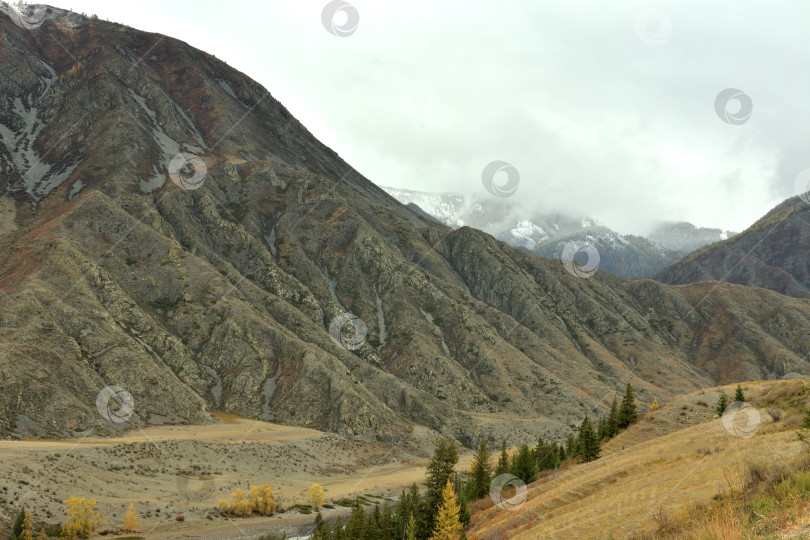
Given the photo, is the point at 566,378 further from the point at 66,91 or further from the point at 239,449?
the point at 66,91

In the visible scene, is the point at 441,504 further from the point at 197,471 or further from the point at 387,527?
the point at 197,471

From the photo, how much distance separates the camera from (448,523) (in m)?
35.7

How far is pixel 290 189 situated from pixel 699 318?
175m

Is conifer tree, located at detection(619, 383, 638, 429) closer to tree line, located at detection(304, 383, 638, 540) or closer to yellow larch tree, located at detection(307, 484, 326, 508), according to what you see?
tree line, located at detection(304, 383, 638, 540)

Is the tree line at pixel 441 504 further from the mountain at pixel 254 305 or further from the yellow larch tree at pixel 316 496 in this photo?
the mountain at pixel 254 305

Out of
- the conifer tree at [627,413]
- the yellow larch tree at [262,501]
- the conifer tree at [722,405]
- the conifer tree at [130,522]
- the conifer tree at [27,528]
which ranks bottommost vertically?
the yellow larch tree at [262,501]

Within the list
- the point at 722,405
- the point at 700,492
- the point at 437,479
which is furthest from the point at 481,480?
the point at 700,492

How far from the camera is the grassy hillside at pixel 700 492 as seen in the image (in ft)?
28.3

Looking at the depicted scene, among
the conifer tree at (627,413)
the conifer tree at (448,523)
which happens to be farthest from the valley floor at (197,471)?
the conifer tree at (627,413)

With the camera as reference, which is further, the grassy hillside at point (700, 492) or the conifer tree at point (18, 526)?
the conifer tree at point (18, 526)

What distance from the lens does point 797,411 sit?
69.4 feet

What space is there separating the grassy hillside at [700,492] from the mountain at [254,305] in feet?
217

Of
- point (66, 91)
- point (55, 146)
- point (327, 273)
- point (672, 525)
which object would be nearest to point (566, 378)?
point (327, 273)

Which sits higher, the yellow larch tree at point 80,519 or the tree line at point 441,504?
the yellow larch tree at point 80,519
